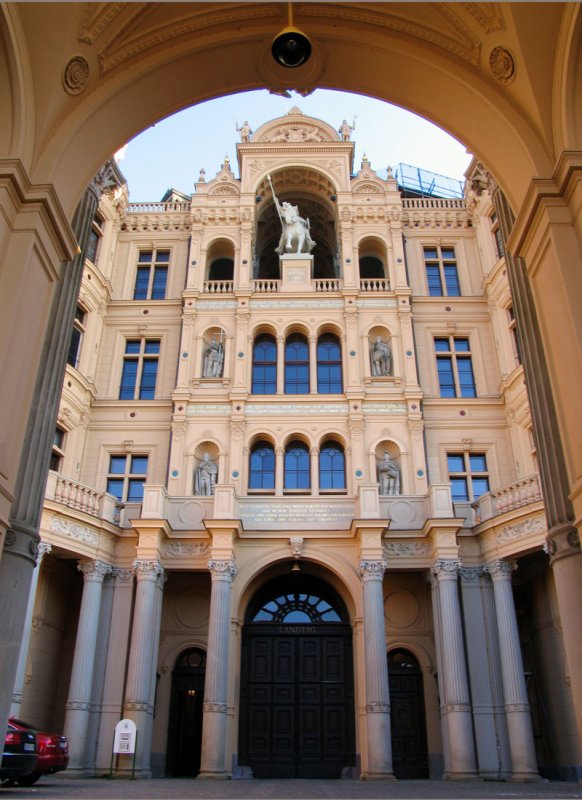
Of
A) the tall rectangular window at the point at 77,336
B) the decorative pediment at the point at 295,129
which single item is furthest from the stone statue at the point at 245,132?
the tall rectangular window at the point at 77,336

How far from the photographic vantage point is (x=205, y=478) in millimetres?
24234

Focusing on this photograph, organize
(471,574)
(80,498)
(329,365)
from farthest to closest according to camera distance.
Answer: (329,365) → (471,574) → (80,498)

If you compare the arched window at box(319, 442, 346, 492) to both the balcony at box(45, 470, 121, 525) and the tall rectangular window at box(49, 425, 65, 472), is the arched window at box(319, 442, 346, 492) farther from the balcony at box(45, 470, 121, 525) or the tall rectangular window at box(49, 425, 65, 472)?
the tall rectangular window at box(49, 425, 65, 472)

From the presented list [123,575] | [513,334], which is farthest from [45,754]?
[513,334]

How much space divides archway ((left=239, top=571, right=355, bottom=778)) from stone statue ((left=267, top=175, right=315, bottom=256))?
43.3ft

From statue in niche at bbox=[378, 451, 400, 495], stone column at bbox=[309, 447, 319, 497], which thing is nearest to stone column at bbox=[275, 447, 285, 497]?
stone column at bbox=[309, 447, 319, 497]

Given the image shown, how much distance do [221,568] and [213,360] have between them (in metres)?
9.02

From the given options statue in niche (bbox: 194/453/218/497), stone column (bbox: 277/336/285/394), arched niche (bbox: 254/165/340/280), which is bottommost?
statue in niche (bbox: 194/453/218/497)

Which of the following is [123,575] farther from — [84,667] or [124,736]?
[124,736]

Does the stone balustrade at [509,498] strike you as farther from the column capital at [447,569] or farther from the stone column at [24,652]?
the stone column at [24,652]

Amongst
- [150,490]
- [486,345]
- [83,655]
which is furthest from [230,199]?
[83,655]

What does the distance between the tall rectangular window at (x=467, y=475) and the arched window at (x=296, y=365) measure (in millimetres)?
5892

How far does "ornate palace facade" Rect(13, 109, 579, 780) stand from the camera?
19.3 m

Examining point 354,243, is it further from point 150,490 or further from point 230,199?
point 150,490
